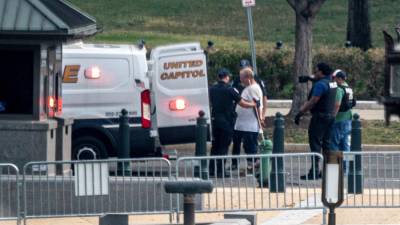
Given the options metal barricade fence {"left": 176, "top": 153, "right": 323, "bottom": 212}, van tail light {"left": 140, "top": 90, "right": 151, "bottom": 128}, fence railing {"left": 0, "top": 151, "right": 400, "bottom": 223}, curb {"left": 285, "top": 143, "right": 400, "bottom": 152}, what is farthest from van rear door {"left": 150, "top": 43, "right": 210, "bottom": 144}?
curb {"left": 285, "top": 143, "right": 400, "bottom": 152}

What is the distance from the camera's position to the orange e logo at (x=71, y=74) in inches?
649

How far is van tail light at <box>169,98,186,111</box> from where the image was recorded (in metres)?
16.9

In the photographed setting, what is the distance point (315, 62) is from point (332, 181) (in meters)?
17.5

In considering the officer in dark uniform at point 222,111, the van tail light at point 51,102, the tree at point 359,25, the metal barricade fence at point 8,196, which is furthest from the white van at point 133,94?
the tree at point 359,25

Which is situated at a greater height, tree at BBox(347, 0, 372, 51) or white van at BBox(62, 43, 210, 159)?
tree at BBox(347, 0, 372, 51)

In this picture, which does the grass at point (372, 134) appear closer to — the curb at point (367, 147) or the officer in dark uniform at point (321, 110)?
the curb at point (367, 147)

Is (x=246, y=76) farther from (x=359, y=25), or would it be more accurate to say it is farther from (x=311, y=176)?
(x=359, y=25)

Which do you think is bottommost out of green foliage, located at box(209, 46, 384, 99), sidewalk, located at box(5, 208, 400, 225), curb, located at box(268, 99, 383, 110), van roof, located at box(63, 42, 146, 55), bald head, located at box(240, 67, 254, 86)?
sidewalk, located at box(5, 208, 400, 225)

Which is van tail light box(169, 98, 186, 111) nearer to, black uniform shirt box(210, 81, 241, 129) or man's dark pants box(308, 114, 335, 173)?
black uniform shirt box(210, 81, 241, 129)

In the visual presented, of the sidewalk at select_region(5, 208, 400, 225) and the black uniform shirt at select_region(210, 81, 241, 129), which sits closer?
the sidewalk at select_region(5, 208, 400, 225)

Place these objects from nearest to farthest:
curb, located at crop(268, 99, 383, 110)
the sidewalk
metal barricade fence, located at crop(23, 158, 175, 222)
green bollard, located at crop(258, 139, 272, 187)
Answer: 1. metal barricade fence, located at crop(23, 158, 175, 222)
2. the sidewalk
3. green bollard, located at crop(258, 139, 272, 187)
4. curb, located at crop(268, 99, 383, 110)

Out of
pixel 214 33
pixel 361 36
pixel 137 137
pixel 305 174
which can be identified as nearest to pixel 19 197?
pixel 305 174

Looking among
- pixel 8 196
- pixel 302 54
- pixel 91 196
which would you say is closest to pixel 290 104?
pixel 302 54

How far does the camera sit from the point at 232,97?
16.2 meters
